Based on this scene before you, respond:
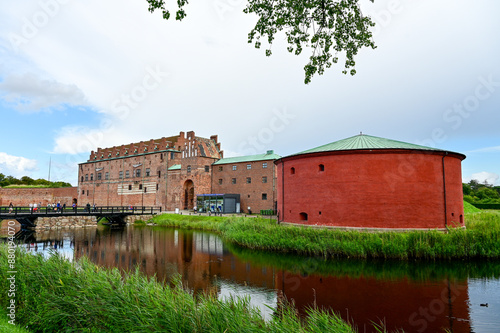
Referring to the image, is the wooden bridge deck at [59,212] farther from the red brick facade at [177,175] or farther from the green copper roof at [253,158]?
the green copper roof at [253,158]

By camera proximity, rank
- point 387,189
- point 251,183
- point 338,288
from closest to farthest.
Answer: point 338,288 < point 387,189 < point 251,183

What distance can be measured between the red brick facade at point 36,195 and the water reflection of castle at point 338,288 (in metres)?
34.0

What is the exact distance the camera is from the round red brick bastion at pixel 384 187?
50.3 ft

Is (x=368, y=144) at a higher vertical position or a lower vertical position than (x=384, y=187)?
higher

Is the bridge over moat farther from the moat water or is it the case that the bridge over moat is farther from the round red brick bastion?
the round red brick bastion

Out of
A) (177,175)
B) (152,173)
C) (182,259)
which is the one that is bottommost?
(182,259)

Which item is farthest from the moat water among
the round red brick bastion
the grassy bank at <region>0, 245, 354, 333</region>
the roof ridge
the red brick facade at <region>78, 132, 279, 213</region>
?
the red brick facade at <region>78, 132, 279, 213</region>

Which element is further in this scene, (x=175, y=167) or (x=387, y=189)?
(x=175, y=167)

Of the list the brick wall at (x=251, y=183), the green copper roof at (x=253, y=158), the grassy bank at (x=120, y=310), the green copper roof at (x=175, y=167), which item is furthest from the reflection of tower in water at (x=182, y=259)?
the green copper roof at (x=175, y=167)

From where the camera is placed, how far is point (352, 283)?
9.70 metres

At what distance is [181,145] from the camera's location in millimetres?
37812

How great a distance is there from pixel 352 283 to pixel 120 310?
6.85m

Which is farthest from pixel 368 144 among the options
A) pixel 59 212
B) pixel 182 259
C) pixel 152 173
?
pixel 152 173

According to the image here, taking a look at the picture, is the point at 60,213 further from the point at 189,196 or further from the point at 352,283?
the point at 352,283
